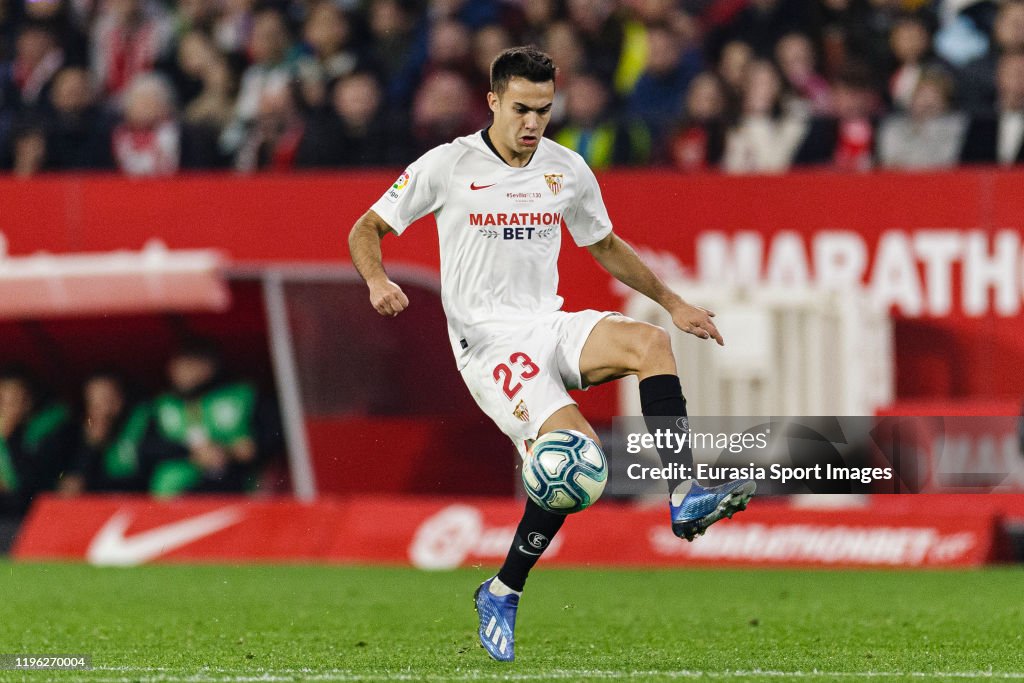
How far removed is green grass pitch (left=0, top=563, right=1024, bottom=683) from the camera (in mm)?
6605

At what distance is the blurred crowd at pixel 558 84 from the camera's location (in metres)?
12.5

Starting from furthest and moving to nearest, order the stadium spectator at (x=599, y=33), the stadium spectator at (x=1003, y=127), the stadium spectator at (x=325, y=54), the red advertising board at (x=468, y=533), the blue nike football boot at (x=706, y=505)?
the stadium spectator at (x=325, y=54)
the stadium spectator at (x=599, y=33)
the stadium spectator at (x=1003, y=127)
the red advertising board at (x=468, y=533)
the blue nike football boot at (x=706, y=505)

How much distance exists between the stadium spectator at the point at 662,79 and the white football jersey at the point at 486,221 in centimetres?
608

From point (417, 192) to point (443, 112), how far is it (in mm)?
6123

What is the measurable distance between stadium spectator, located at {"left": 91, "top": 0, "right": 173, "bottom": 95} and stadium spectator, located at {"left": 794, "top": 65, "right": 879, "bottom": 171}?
5189 mm

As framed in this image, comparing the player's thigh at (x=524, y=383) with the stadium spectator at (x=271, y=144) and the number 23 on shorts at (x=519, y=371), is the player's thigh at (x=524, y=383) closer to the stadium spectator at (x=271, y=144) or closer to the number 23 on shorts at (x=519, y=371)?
the number 23 on shorts at (x=519, y=371)

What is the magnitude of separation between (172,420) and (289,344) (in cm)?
96

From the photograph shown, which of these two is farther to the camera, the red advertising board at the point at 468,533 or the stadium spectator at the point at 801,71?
the stadium spectator at the point at 801,71

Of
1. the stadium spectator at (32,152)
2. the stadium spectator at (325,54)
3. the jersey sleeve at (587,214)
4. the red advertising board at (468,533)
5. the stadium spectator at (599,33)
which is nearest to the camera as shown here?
the jersey sleeve at (587,214)

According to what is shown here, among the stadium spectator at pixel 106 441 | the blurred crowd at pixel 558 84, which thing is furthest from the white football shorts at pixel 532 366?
the stadium spectator at pixel 106 441

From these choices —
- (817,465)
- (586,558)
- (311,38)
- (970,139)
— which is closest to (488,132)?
(817,465)

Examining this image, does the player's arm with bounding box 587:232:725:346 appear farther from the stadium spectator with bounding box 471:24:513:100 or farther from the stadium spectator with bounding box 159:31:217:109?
the stadium spectator with bounding box 159:31:217:109

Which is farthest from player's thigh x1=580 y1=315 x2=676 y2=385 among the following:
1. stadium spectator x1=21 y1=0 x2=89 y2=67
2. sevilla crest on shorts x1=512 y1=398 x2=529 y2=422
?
stadium spectator x1=21 y1=0 x2=89 y2=67

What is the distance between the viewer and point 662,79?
13.1m
